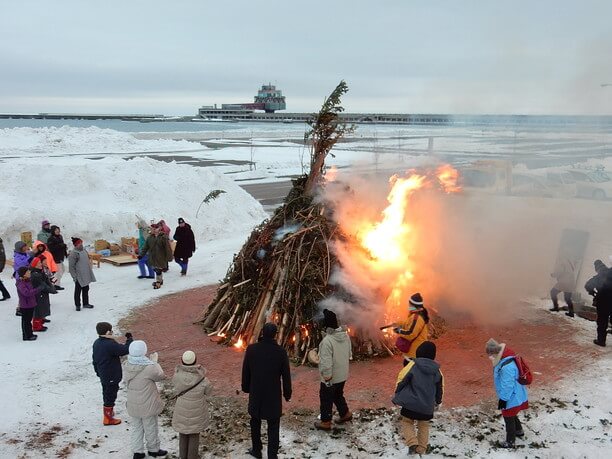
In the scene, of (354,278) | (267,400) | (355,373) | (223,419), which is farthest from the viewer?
(354,278)

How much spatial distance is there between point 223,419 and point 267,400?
1.58 m

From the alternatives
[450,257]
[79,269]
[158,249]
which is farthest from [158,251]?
[450,257]

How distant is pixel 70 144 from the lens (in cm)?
5344

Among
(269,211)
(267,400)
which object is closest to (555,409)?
(267,400)

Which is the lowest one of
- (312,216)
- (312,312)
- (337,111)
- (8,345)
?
(8,345)

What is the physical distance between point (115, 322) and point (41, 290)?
64.9 inches

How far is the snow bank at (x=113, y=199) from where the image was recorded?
54.7 ft

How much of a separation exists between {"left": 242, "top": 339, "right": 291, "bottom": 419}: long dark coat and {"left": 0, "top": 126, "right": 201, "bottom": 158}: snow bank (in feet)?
147

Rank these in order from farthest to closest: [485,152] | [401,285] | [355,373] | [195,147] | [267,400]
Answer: [195,147]
[485,152]
[401,285]
[355,373]
[267,400]

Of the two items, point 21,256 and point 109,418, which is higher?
point 21,256

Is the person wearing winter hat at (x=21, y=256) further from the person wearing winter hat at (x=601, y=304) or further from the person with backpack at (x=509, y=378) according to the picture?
the person wearing winter hat at (x=601, y=304)

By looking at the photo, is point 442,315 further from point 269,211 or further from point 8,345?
point 269,211

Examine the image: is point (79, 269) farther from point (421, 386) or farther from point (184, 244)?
point (421, 386)

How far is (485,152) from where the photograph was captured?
83.3 ft
